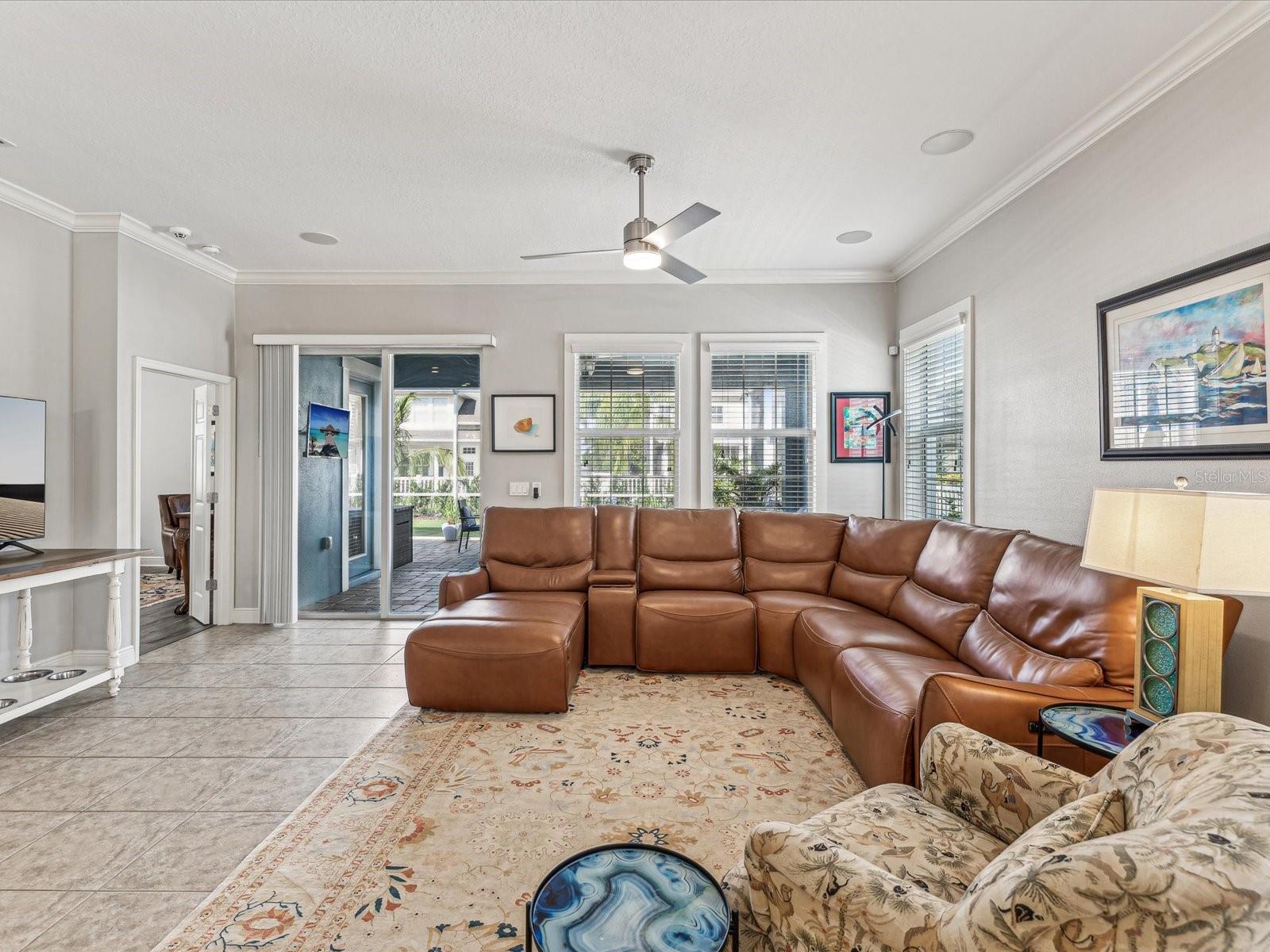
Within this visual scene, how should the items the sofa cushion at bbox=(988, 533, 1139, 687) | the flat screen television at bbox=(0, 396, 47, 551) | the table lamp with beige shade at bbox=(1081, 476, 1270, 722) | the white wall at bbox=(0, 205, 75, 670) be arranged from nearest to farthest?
the table lamp with beige shade at bbox=(1081, 476, 1270, 722), the sofa cushion at bbox=(988, 533, 1139, 687), the flat screen television at bbox=(0, 396, 47, 551), the white wall at bbox=(0, 205, 75, 670)

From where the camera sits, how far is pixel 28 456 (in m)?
3.29

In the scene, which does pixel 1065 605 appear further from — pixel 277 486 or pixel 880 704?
pixel 277 486

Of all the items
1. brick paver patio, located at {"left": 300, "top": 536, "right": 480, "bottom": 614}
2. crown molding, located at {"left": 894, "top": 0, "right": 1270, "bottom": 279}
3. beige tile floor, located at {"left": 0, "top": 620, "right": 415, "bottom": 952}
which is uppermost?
crown molding, located at {"left": 894, "top": 0, "right": 1270, "bottom": 279}

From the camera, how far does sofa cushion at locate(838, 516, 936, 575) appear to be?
3.56 meters

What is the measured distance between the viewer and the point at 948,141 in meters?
2.82

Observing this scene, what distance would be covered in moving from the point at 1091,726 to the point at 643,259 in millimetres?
2472

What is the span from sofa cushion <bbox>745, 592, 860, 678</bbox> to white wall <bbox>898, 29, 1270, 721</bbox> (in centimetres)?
122

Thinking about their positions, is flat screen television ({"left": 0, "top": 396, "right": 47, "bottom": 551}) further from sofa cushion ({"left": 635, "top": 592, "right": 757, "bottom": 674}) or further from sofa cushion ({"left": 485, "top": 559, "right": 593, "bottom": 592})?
sofa cushion ({"left": 635, "top": 592, "right": 757, "bottom": 674})

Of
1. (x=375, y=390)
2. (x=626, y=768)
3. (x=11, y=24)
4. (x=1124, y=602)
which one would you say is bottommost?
(x=626, y=768)

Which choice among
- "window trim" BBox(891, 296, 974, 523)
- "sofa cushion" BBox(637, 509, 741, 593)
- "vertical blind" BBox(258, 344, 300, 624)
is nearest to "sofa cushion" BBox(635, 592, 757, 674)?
"sofa cushion" BBox(637, 509, 741, 593)

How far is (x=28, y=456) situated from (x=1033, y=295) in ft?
17.9

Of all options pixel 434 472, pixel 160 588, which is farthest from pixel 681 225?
pixel 160 588

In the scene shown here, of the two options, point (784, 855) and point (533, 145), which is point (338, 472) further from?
point (784, 855)

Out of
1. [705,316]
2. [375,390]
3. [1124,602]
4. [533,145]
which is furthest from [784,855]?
[375,390]
